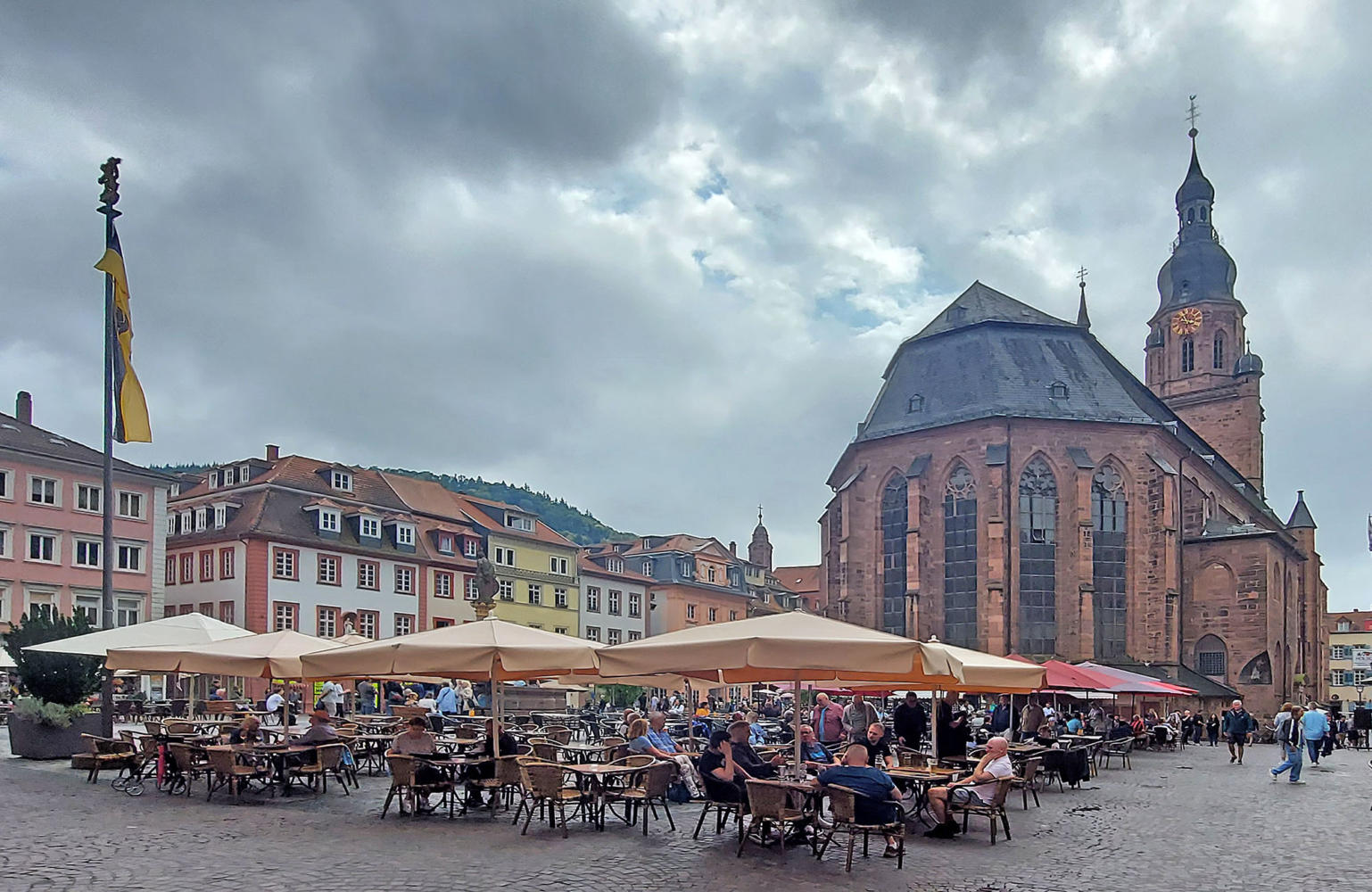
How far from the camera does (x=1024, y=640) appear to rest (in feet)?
155

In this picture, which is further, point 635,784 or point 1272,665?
point 1272,665

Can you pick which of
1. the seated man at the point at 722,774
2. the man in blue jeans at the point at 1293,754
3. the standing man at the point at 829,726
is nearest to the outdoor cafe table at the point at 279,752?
the seated man at the point at 722,774

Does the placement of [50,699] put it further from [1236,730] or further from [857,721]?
[1236,730]

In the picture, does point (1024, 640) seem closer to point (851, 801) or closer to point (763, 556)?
point (851, 801)

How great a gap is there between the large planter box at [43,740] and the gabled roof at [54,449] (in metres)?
26.2

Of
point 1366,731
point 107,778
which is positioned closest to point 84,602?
point 107,778

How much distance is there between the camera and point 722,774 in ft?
39.9

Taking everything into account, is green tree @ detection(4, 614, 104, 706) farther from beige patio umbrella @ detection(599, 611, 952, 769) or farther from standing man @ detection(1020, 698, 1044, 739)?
standing man @ detection(1020, 698, 1044, 739)

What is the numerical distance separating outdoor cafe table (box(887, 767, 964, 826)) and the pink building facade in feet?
116

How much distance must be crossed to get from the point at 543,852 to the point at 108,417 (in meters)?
12.2

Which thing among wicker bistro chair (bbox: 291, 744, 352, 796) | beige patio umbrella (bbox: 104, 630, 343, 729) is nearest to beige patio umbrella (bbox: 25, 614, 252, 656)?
beige patio umbrella (bbox: 104, 630, 343, 729)

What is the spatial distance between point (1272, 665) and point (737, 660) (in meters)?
49.3

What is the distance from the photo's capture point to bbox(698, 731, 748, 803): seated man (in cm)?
1208

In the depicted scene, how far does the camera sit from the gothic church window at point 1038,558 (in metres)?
47.2
